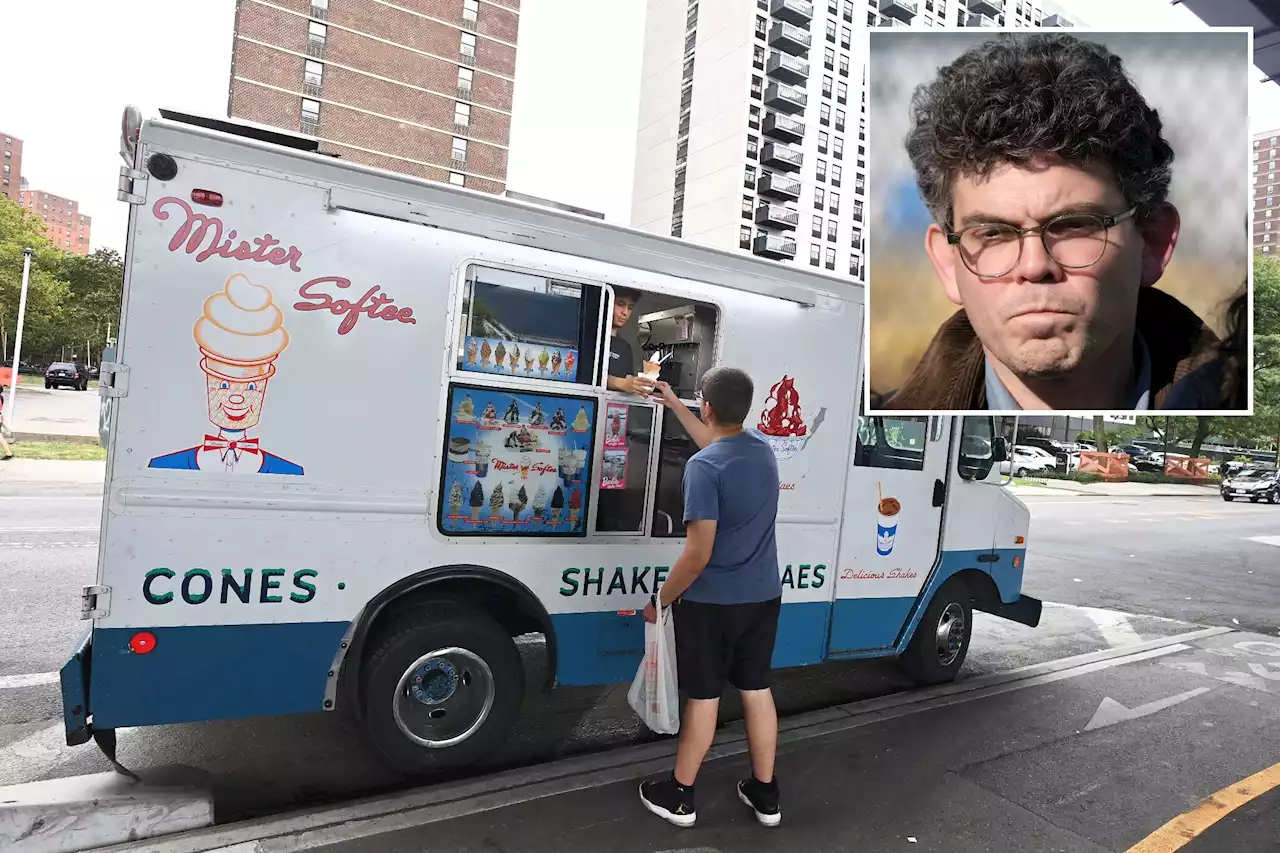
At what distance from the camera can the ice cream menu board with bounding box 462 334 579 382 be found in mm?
3777

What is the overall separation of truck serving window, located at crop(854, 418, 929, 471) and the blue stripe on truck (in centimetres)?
325

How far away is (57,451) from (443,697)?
Result: 16646 millimetres

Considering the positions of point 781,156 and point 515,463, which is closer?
point 515,463

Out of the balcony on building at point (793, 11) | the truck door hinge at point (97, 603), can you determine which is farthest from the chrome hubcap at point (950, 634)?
the balcony on building at point (793, 11)

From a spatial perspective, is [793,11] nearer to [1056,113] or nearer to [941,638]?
[941,638]

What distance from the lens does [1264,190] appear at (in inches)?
81.5

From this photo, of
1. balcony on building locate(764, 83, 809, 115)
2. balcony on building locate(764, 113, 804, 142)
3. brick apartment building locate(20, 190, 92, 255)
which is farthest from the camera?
brick apartment building locate(20, 190, 92, 255)

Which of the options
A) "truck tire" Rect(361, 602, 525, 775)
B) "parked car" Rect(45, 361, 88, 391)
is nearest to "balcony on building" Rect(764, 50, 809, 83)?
"parked car" Rect(45, 361, 88, 391)

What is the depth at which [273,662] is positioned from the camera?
3430mm

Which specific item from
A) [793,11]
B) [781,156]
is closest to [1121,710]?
[781,156]

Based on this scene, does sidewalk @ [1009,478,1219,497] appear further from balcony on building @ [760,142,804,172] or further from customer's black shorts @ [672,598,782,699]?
balcony on building @ [760,142,804,172]

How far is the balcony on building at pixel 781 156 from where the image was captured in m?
56.1

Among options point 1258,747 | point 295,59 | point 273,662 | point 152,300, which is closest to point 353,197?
point 152,300

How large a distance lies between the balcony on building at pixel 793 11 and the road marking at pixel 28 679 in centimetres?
6107
